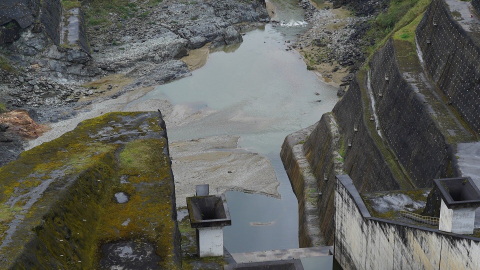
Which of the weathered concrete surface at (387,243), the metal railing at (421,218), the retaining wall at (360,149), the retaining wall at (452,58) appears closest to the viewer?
the weathered concrete surface at (387,243)

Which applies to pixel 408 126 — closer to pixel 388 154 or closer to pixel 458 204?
pixel 388 154

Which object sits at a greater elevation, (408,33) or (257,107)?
(408,33)

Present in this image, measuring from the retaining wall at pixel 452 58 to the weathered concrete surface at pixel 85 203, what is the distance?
11.4m

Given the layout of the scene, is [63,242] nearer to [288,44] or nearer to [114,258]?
[114,258]

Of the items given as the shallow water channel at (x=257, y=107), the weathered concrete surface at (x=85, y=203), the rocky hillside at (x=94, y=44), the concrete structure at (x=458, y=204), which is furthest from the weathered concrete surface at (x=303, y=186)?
the rocky hillside at (x=94, y=44)

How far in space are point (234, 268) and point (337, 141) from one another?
16902 mm

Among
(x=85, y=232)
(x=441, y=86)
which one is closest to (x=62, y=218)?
(x=85, y=232)

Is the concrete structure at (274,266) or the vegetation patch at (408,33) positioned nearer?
the concrete structure at (274,266)

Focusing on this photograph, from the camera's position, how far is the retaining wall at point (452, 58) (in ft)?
70.7

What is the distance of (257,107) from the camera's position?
1594 inches

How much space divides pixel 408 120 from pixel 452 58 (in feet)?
10.8

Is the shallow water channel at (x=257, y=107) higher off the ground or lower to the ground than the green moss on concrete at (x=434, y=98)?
lower

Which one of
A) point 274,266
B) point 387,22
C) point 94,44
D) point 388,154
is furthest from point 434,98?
point 94,44

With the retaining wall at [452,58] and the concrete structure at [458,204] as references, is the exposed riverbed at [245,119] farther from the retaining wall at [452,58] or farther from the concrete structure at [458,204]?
the concrete structure at [458,204]
